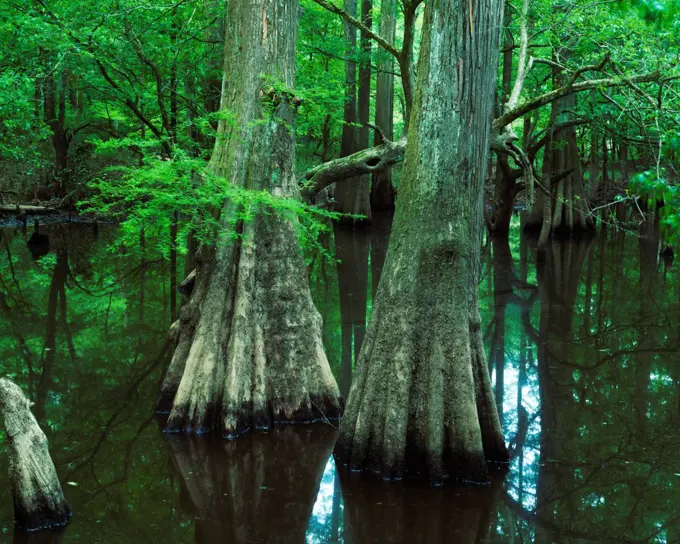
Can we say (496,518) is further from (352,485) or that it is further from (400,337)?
(400,337)

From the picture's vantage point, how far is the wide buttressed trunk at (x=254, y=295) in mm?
7312

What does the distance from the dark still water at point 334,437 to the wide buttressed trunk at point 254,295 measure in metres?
0.36

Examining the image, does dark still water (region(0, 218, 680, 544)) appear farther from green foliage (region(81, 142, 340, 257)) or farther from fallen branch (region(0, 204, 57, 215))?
fallen branch (region(0, 204, 57, 215))

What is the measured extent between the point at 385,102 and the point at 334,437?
19230 mm

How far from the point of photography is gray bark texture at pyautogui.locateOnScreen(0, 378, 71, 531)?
511 centimetres

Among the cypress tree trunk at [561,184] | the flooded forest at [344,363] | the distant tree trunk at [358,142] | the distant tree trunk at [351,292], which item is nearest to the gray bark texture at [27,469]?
the flooded forest at [344,363]

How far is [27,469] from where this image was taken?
16.7 feet

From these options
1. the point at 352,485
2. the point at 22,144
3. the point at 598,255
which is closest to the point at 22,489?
the point at 352,485

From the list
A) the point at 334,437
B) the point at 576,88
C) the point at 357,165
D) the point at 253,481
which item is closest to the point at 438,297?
the point at 334,437

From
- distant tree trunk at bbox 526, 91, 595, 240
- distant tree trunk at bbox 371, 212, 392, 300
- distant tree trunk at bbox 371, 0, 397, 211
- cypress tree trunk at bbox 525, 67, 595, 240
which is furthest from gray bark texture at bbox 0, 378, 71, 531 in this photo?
distant tree trunk at bbox 371, 0, 397, 211

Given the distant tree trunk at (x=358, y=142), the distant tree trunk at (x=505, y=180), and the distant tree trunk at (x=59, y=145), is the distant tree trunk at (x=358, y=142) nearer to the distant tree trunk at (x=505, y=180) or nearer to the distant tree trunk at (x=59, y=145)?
the distant tree trunk at (x=505, y=180)

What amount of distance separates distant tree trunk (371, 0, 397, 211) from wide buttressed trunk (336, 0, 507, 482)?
43.8 feet

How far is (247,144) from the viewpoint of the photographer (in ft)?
25.9

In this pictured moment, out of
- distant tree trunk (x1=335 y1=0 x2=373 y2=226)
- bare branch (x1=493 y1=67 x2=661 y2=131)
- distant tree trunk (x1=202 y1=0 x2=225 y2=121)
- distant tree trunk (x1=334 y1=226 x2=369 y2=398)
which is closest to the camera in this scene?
bare branch (x1=493 y1=67 x2=661 y2=131)
